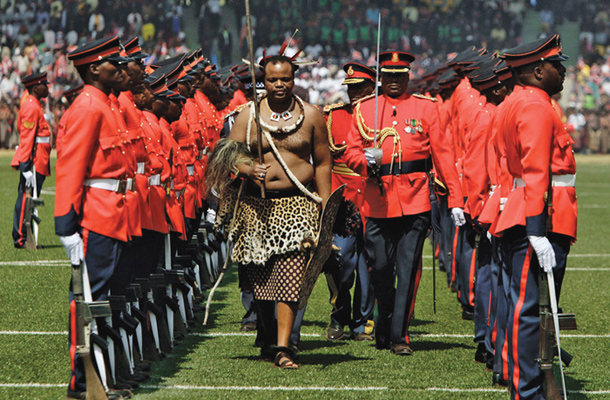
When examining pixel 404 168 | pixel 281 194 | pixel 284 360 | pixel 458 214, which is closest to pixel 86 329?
pixel 284 360

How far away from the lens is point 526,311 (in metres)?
5.89

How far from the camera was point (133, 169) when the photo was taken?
6.70m

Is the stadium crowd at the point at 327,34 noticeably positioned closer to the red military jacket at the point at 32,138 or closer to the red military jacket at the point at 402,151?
the red military jacket at the point at 32,138

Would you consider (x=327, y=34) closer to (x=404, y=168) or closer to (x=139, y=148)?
(x=404, y=168)

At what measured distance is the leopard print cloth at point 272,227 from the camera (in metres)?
7.52

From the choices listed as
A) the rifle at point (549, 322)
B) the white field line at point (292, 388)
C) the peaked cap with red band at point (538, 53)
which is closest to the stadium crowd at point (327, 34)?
the white field line at point (292, 388)

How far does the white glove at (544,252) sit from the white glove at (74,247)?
2.48 m

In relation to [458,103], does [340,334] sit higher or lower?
lower

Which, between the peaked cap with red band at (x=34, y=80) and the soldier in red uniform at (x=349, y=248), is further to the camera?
the peaked cap with red band at (x=34, y=80)

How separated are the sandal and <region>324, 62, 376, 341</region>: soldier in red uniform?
3.90 ft

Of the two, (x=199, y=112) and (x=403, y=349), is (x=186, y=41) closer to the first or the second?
(x=199, y=112)

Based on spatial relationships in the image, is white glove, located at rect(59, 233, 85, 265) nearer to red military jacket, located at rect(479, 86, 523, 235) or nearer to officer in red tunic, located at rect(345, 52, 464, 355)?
red military jacket, located at rect(479, 86, 523, 235)

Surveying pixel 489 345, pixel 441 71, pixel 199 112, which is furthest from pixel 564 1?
pixel 489 345

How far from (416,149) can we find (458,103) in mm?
1269
